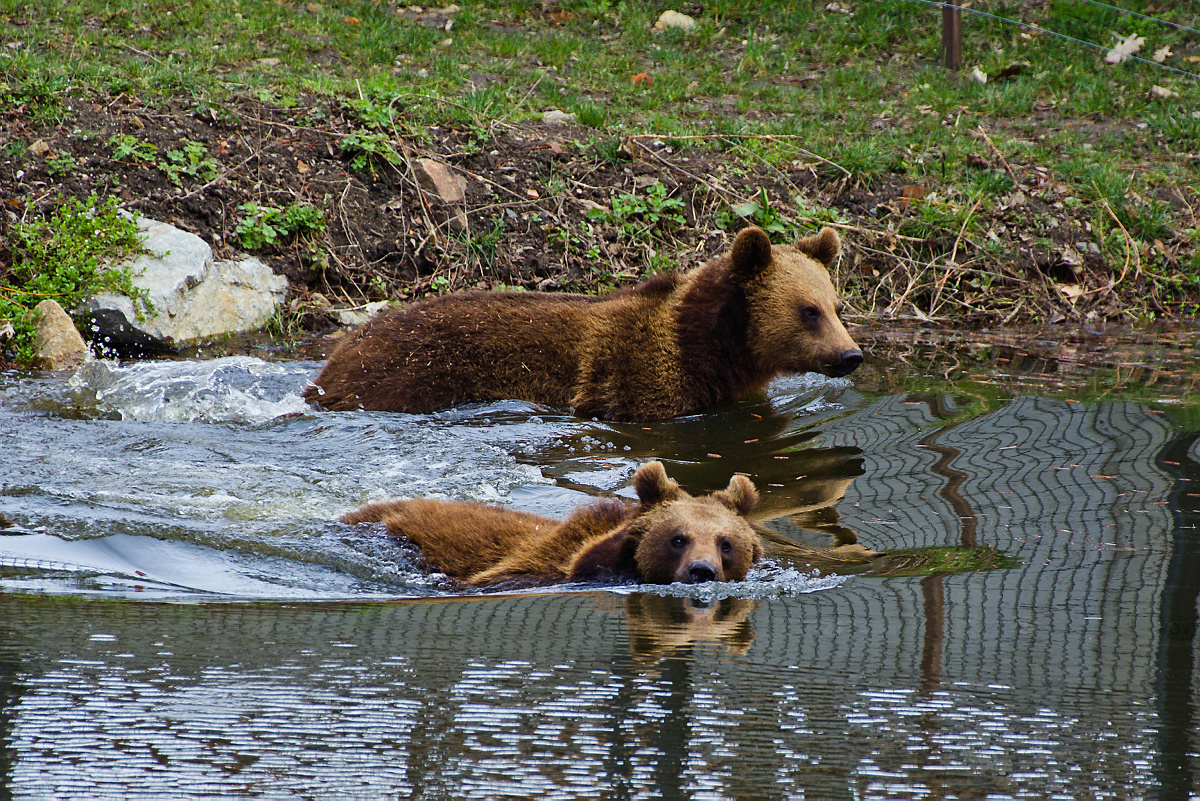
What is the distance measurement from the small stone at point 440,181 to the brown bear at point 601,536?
556 cm

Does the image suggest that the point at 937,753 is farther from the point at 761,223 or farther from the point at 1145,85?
the point at 1145,85

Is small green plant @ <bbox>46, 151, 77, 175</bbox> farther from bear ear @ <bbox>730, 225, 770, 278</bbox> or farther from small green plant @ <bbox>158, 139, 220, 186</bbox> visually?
bear ear @ <bbox>730, 225, 770, 278</bbox>

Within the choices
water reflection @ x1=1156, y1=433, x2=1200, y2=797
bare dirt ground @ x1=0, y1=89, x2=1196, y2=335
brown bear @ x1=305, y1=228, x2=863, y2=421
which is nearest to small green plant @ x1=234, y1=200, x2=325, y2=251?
bare dirt ground @ x1=0, y1=89, x2=1196, y2=335

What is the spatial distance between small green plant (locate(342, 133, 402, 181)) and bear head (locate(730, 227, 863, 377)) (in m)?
4.32

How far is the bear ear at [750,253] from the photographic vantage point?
7.31m

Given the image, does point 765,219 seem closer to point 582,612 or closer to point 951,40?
point 951,40

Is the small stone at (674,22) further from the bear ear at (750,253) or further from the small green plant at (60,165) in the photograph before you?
the bear ear at (750,253)

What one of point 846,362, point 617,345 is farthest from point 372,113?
point 846,362

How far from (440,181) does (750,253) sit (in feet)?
13.3

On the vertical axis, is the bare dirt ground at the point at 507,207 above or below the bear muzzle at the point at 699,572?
above

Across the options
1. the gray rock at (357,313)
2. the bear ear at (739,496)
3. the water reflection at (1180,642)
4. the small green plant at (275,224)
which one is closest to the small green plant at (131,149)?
the small green plant at (275,224)

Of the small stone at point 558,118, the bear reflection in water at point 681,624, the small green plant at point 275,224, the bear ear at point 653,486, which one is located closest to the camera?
the bear reflection in water at point 681,624

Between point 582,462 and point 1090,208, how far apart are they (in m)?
7.65

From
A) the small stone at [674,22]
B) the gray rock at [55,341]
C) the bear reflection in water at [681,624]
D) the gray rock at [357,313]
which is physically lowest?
the bear reflection in water at [681,624]
